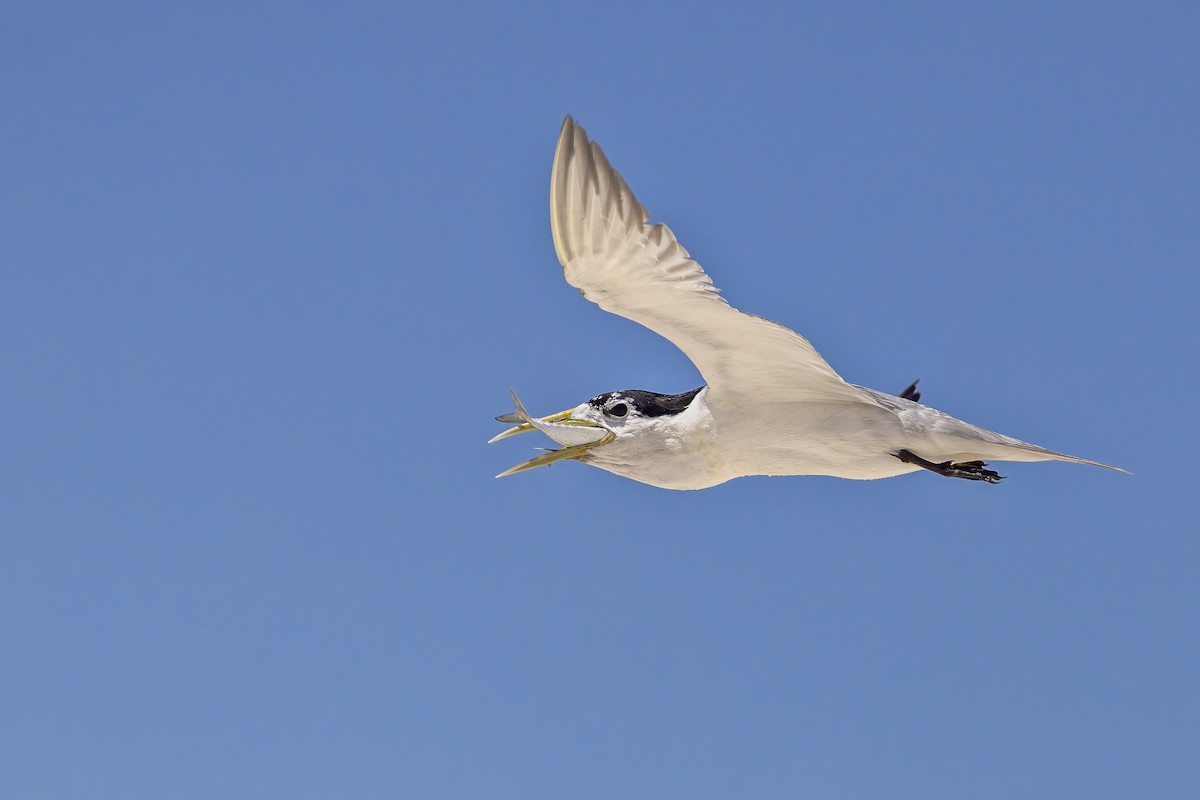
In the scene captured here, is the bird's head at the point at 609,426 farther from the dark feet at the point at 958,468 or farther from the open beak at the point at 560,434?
the dark feet at the point at 958,468

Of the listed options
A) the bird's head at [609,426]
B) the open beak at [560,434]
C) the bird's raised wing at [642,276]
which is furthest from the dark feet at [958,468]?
the open beak at [560,434]

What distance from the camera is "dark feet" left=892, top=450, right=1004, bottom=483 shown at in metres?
10.1

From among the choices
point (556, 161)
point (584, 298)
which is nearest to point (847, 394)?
point (584, 298)

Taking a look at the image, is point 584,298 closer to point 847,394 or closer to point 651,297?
point 651,297

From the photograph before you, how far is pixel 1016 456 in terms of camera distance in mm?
9852

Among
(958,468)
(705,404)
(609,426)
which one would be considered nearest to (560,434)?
(609,426)

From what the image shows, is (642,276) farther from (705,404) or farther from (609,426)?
(609,426)

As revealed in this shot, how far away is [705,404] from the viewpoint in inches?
396

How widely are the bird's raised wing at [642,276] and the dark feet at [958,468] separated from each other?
108 centimetres

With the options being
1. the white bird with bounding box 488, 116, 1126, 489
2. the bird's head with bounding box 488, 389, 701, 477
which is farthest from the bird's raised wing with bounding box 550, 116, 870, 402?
the bird's head with bounding box 488, 389, 701, 477

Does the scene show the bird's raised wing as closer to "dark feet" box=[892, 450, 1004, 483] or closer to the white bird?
the white bird

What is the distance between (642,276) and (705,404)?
1697 millimetres

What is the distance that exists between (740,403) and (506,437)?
192cm

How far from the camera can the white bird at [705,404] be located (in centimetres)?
850
